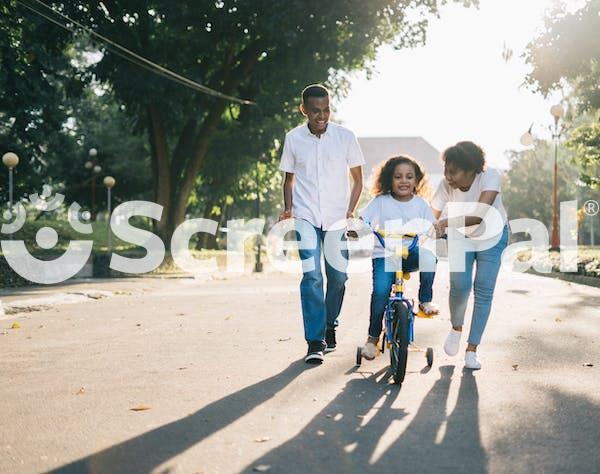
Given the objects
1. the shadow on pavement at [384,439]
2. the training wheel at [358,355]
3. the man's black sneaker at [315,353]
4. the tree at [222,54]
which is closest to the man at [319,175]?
the man's black sneaker at [315,353]

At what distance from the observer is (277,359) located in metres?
6.90

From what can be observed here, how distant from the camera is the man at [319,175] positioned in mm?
6836

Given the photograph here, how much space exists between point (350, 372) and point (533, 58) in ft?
62.8

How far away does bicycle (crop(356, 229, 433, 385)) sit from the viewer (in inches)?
218

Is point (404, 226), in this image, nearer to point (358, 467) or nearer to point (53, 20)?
point (358, 467)

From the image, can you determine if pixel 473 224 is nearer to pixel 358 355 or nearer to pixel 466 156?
pixel 466 156

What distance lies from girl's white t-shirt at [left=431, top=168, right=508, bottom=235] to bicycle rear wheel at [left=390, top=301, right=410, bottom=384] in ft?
3.27

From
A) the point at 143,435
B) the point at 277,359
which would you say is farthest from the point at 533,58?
the point at 143,435

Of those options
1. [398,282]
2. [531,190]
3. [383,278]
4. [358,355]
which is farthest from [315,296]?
[531,190]

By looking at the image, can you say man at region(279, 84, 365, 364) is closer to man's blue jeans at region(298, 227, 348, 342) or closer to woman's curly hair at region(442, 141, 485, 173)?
man's blue jeans at region(298, 227, 348, 342)

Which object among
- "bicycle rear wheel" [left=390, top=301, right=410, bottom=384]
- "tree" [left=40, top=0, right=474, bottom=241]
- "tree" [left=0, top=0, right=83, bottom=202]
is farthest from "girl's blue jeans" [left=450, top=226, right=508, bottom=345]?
"tree" [left=40, top=0, right=474, bottom=241]

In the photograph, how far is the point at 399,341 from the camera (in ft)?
18.2

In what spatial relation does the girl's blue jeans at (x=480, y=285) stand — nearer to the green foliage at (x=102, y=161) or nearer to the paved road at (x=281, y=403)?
the paved road at (x=281, y=403)

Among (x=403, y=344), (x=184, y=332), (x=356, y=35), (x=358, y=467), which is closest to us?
(x=358, y=467)
